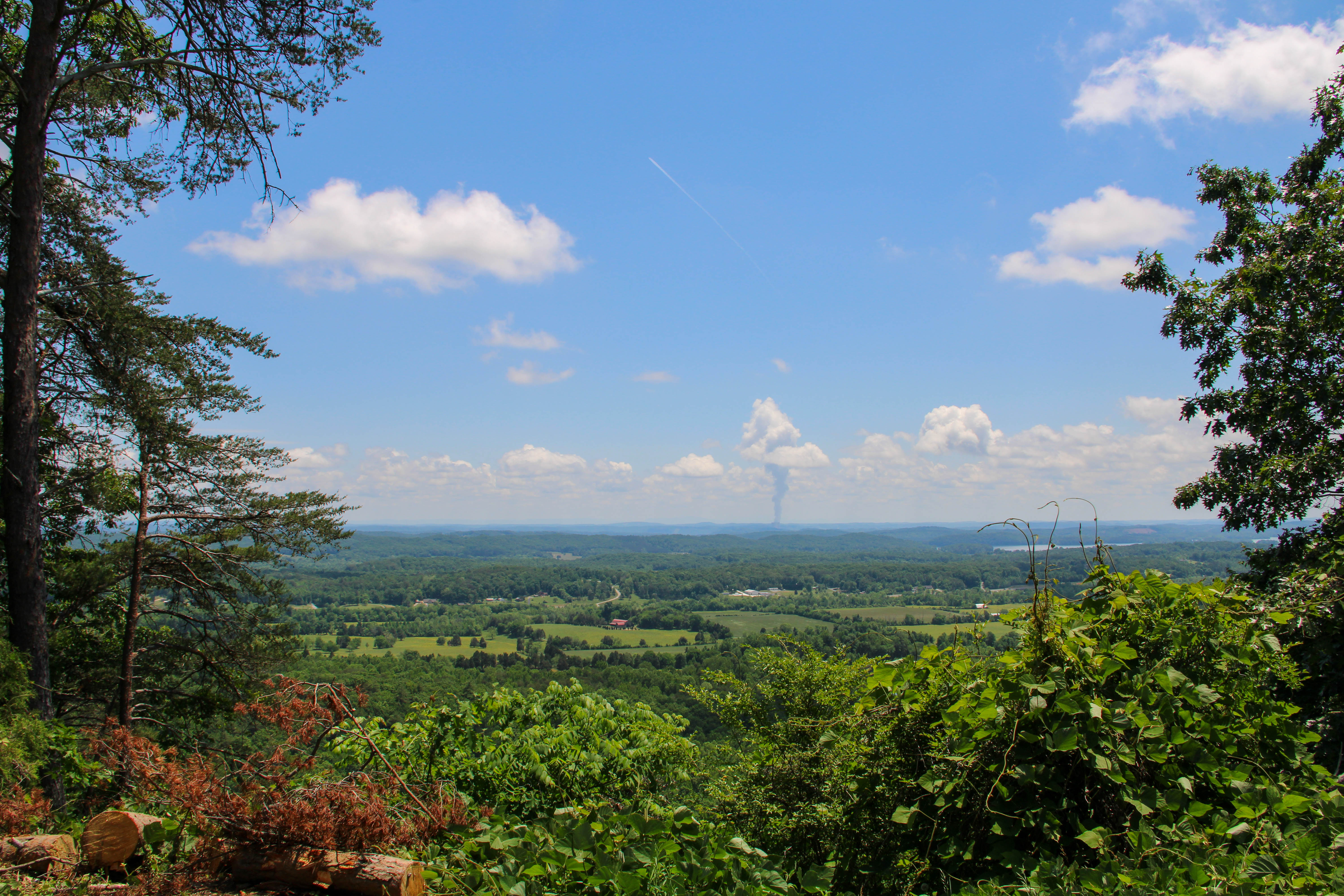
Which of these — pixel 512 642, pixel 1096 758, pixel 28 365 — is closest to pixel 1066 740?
pixel 1096 758

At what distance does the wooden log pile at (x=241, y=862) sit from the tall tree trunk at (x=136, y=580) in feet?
21.6

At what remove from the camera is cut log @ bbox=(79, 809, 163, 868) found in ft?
10.9

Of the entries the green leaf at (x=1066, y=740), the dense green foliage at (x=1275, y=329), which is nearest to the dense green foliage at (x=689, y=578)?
the dense green foliage at (x=1275, y=329)

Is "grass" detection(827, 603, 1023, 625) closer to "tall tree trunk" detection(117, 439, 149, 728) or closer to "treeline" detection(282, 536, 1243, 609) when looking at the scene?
"treeline" detection(282, 536, 1243, 609)

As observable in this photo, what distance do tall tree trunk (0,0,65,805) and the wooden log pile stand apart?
4.59 m

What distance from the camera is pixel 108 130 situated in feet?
27.5

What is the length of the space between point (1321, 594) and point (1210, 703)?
85.0 inches

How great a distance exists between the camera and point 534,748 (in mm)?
5852

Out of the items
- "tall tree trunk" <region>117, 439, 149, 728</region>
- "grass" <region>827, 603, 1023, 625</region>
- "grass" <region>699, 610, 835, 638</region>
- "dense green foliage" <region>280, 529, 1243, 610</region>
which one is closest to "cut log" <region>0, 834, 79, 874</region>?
"tall tree trunk" <region>117, 439, 149, 728</region>

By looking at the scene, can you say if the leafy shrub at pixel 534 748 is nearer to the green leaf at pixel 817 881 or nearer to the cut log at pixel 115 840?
the cut log at pixel 115 840

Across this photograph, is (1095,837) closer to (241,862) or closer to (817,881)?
(817,881)

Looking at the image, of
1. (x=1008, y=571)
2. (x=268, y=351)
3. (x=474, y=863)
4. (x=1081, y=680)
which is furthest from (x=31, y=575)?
(x=1008, y=571)

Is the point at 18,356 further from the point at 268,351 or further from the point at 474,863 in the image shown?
the point at 474,863

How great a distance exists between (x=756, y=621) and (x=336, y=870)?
3445 inches
